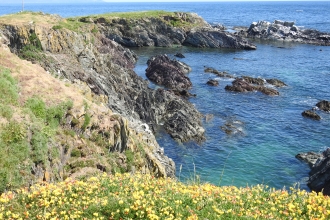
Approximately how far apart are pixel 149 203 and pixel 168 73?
2096 inches

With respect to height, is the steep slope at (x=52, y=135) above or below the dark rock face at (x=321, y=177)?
above

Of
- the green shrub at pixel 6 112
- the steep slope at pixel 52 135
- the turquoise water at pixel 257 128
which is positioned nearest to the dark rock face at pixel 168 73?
the turquoise water at pixel 257 128

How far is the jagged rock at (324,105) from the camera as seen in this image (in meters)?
49.4

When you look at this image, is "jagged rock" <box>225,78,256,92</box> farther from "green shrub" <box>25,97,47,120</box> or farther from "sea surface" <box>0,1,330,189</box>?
"green shrub" <box>25,97,47,120</box>

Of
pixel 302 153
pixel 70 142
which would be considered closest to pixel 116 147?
pixel 70 142

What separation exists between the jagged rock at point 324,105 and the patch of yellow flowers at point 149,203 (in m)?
41.8

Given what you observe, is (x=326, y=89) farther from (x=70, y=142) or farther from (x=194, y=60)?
(x=70, y=142)

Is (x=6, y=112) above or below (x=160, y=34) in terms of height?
below

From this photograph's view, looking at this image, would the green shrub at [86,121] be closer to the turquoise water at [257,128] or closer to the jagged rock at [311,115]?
the turquoise water at [257,128]

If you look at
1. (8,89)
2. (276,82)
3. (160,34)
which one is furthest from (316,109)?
(160,34)

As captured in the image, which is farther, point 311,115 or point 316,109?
point 316,109

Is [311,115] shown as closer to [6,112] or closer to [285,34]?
[6,112]

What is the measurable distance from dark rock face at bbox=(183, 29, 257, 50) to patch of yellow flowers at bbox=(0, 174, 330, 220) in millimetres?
91652

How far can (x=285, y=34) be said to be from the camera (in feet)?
382
